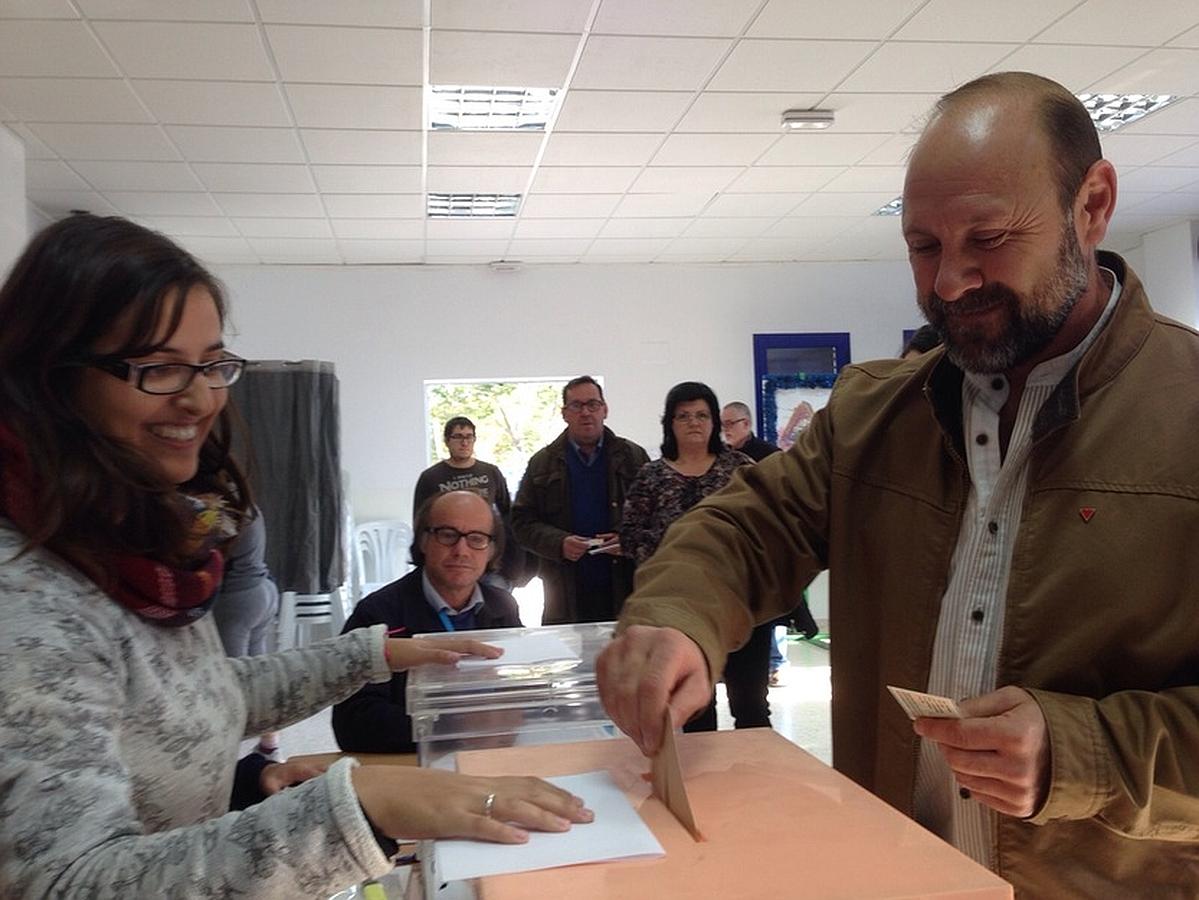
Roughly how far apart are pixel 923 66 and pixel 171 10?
9.27ft

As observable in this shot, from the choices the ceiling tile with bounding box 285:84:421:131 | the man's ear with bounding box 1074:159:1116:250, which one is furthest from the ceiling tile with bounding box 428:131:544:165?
the man's ear with bounding box 1074:159:1116:250

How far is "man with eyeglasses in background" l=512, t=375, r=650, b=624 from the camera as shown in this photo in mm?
3629

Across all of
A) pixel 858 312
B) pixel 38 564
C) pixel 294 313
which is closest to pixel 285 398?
pixel 294 313

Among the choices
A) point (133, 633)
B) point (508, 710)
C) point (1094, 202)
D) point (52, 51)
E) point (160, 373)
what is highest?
point (52, 51)

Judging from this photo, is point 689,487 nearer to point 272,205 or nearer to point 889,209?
point 272,205

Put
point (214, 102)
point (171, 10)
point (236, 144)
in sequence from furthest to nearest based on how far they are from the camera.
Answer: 1. point (236, 144)
2. point (214, 102)
3. point (171, 10)

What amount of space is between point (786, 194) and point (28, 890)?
545cm

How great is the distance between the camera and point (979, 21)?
3410 millimetres

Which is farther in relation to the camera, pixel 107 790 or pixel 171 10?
pixel 171 10

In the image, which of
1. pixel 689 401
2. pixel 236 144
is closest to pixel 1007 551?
pixel 689 401

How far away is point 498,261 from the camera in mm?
6867

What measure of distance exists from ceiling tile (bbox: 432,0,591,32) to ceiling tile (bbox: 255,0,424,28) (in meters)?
0.10

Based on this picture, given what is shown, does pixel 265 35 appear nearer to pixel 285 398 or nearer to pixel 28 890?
pixel 285 398

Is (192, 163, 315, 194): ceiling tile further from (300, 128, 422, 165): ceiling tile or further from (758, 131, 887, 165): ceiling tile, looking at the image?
(758, 131, 887, 165): ceiling tile
